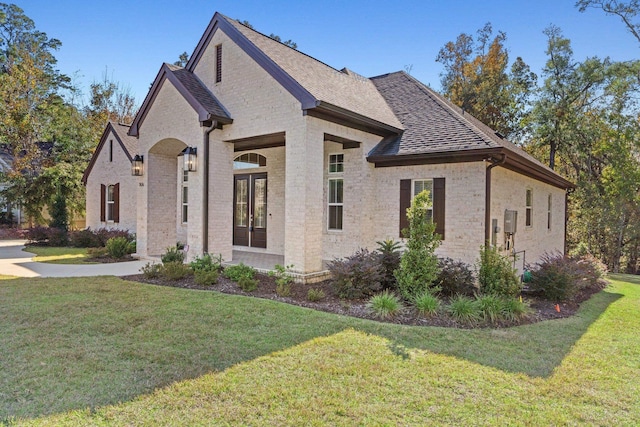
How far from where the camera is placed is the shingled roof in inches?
326

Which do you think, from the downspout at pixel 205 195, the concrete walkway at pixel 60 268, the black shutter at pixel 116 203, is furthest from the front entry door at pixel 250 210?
the black shutter at pixel 116 203

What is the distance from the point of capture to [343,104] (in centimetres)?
886

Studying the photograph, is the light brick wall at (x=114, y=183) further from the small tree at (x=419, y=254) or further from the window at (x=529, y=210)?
the window at (x=529, y=210)

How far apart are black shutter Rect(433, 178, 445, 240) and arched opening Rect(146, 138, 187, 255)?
730 centimetres

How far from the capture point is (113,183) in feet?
56.9

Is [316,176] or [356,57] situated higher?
[356,57]

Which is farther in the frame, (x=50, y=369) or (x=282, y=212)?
(x=282, y=212)

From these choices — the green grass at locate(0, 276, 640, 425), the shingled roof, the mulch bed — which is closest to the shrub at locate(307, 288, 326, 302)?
the mulch bed

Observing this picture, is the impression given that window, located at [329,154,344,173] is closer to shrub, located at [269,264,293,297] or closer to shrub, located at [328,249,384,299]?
shrub, located at [269,264,293,297]

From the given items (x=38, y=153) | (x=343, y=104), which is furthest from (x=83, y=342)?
(x=38, y=153)

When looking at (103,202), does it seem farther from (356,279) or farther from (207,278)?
(356,279)

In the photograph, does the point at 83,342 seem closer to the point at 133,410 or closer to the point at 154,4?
the point at 133,410

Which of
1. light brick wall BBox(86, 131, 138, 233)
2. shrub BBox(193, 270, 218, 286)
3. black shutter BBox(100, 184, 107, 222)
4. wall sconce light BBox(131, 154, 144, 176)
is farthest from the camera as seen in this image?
black shutter BBox(100, 184, 107, 222)

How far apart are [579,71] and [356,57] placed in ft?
42.2
